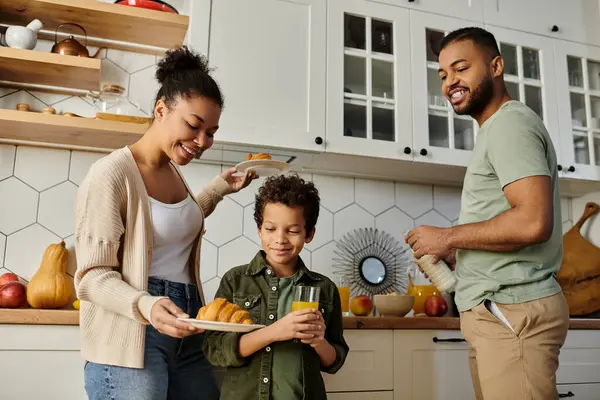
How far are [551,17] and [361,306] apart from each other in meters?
1.75

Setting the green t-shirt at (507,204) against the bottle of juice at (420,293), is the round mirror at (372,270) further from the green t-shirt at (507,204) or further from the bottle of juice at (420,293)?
the green t-shirt at (507,204)

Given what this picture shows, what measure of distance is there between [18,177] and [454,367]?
1899 mm

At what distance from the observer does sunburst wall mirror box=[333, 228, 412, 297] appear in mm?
2631

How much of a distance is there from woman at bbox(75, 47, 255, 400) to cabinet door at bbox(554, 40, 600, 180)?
1.96 m

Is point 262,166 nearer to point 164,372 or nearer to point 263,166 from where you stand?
point 263,166

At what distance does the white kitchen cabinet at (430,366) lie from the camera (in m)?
2.12

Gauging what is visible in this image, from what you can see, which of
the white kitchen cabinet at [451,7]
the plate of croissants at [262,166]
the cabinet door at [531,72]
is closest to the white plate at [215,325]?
the plate of croissants at [262,166]

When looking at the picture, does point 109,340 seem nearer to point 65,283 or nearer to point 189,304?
point 189,304

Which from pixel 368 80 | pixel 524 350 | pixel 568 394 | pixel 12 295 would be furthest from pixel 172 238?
pixel 568 394

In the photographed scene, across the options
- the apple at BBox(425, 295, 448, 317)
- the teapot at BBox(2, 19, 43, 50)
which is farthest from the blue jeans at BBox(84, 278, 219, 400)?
the teapot at BBox(2, 19, 43, 50)

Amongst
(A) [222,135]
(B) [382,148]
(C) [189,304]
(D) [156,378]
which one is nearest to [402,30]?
(B) [382,148]

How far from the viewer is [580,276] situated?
2.74 meters

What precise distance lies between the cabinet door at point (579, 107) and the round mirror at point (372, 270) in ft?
3.21

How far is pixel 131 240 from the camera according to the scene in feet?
4.08
